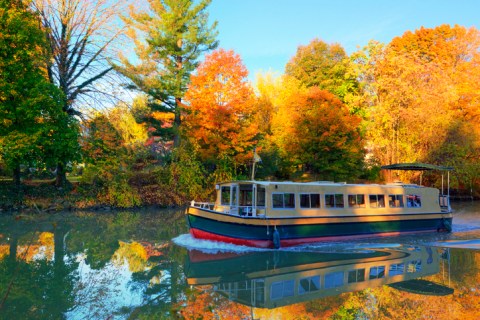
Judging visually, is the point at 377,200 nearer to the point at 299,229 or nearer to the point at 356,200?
the point at 356,200

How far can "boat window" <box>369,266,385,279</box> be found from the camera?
11.6 meters

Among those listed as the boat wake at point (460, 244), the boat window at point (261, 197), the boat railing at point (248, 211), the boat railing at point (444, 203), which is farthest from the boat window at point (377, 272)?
the boat railing at point (444, 203)

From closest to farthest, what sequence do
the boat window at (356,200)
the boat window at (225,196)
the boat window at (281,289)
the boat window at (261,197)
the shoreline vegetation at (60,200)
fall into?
the boat window at (281,289), the boat window at (261,197), the boat window at (225,196), the boat window at (356,200), the shoreline vegetation at (60,200)

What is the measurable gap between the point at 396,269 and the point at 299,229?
4.74 m

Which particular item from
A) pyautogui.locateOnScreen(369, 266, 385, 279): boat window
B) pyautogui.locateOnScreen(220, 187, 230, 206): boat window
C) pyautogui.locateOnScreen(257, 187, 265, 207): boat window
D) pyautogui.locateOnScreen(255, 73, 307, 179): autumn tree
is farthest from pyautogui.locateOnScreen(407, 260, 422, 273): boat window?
pyautogui.locateOnScreen(255, 73, 307, 179): autumn tree

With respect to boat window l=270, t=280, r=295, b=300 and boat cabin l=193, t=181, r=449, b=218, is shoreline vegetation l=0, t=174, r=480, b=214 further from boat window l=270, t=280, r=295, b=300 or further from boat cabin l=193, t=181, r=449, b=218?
boat window l=270, t=280, r=295, b=300

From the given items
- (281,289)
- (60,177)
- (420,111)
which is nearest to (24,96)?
(60,177)

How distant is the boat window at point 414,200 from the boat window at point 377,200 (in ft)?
6.53

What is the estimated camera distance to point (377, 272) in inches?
477

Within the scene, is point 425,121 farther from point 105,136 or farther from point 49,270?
point 49,270

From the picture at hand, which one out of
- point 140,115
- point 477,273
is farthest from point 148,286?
point 140,115

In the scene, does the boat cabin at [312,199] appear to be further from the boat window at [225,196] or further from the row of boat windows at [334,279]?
the row of boat windows at [334,279]

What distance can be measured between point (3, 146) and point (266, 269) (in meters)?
19.0

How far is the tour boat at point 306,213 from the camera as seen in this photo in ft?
51.5
